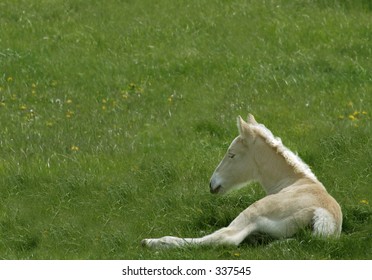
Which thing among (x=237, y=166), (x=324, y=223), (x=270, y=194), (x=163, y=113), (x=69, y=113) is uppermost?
(x=324, y=223)

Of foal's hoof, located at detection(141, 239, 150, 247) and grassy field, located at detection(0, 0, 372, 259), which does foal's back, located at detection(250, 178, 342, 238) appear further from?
foal's hoof, located at detection(141, 239, 150, 247)

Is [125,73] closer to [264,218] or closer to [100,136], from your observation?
[100,136]

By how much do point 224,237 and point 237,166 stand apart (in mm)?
1585

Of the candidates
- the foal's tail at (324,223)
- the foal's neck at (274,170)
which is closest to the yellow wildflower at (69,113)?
the foal's neck at (274,170)

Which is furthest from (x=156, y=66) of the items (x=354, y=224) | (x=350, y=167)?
(x=354, y=224)

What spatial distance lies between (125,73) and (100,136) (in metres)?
3.38

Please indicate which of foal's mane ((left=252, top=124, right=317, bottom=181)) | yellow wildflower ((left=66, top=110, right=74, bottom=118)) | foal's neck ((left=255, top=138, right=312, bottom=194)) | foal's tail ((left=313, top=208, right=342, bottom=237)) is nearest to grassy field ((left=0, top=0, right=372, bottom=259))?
yellow wildflower ((left=66, top=110, right=74, bottom=118))

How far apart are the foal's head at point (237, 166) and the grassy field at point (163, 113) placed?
0.70ft

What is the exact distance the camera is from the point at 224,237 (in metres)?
10.6

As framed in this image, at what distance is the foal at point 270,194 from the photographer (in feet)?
34.7

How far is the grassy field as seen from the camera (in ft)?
38.5

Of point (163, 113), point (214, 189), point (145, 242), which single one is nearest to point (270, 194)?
point (214, 189)

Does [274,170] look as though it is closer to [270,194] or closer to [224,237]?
[270,194]

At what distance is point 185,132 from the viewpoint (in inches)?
591
